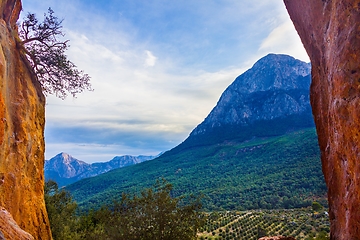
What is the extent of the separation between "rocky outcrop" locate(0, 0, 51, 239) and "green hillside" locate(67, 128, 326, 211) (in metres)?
69.1

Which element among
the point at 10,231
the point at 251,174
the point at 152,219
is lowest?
the point at 251,174

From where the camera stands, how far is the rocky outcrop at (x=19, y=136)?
8758 mm

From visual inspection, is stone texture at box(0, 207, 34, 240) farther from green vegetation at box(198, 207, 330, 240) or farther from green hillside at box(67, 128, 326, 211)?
green hillside at box(67, 128, 326, 211)

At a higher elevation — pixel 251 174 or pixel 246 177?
pixel 251 174

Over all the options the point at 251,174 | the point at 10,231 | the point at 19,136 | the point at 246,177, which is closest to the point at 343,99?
the point at 10,231

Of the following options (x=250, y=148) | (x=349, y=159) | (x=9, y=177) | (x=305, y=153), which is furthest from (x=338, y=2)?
(x=250, y=148)

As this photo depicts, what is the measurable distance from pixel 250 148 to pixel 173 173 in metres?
60.1

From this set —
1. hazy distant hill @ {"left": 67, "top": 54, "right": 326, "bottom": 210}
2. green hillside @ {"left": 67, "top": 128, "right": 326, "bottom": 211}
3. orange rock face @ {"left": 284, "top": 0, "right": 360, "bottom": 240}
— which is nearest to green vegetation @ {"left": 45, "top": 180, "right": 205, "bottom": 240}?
orange rock face @ {"left": 284, "top": 0, "right": 360, "bottom": 240}

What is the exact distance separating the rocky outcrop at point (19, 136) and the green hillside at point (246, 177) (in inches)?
2721

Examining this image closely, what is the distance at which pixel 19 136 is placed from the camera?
10008 millimetres

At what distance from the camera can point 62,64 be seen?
13.8 metres

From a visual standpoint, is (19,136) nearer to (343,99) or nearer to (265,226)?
(343,99)

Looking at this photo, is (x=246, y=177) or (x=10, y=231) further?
(x=246, y=177)

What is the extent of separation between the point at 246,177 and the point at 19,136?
120 metres
